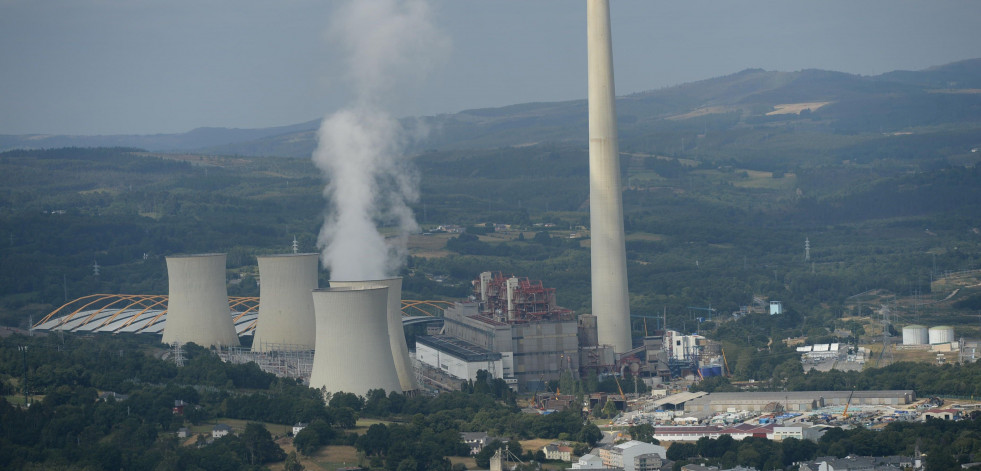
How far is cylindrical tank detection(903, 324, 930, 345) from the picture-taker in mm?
60688

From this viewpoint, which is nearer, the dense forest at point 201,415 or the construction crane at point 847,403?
the dense forest at point 201,415

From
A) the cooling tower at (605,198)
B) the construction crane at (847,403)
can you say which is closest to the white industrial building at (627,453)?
the construction crane at (847,403)

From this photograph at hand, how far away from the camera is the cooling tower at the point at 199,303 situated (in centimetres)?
5212

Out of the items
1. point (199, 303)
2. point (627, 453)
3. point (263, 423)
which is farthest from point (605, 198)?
point (627, 453)

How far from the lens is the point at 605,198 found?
56125 millimetres

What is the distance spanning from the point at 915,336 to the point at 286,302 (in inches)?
969

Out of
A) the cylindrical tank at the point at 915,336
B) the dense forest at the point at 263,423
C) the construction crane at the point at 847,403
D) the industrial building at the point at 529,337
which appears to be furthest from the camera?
the cylindrical tank at the point at 915,336

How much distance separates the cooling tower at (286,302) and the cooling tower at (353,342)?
7295mm

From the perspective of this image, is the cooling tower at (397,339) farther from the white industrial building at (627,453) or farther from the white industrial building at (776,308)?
the white industrial building at (776,308)

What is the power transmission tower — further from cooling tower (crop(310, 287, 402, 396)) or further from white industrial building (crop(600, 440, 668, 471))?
white industrial building (crop(600, 440, 668, 471))

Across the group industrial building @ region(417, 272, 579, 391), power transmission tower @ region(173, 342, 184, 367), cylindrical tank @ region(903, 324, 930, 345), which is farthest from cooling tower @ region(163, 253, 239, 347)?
cylindrical tank @ region(903, 324, 930, 345)

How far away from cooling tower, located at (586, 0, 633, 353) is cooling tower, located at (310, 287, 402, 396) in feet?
42.7

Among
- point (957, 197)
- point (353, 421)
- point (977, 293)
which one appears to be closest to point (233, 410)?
point (353, 421)

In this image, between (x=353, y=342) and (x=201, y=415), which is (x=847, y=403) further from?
(x=201, y=415)
